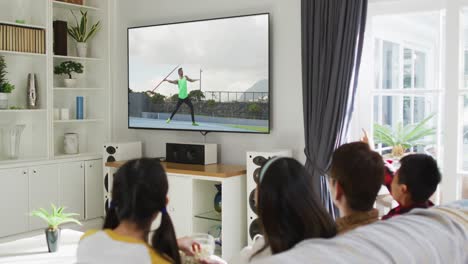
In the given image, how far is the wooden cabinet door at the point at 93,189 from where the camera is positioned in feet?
19.4

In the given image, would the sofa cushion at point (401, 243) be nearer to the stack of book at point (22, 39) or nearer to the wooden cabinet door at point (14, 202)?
the wooden cabinet door at point (14, 202)

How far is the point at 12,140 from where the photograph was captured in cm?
546

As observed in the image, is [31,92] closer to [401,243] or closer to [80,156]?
[80,156]

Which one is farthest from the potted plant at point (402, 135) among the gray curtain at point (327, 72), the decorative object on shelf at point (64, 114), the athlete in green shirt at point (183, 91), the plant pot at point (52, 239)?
the decorative object on shelf at point (64, 114)

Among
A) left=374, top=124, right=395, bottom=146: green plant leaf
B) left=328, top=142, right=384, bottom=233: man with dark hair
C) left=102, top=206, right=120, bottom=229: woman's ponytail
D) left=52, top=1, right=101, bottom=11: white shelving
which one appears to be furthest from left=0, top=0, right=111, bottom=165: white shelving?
left=328, top=142, right=384, bottom=233: man with dark hair

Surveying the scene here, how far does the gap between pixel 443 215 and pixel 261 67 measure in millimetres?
3641

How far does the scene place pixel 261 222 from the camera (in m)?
1.63

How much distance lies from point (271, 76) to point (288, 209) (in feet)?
11.5

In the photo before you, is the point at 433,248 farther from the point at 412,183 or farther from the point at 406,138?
the point at 406,138

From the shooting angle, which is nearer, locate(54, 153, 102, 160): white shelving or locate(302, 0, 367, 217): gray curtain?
locate(302, 0, 367, 217): gray curtain

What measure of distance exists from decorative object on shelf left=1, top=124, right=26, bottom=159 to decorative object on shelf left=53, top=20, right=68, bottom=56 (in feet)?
2.86

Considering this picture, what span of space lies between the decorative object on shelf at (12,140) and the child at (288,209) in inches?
172

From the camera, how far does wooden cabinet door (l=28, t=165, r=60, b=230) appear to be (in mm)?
5398

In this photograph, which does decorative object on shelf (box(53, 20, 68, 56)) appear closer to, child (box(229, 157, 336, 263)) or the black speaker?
the black speaker
